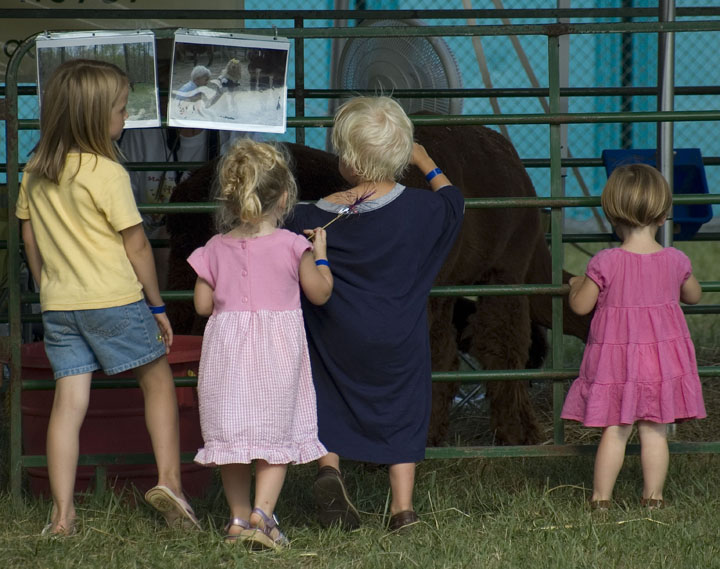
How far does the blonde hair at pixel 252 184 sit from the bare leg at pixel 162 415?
0.51m

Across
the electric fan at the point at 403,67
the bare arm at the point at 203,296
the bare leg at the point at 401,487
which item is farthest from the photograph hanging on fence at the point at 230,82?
the electric fan at the point at 403,67

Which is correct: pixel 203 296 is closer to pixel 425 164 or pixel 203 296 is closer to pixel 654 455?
pixel 425 164

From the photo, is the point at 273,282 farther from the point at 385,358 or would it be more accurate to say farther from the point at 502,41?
the point at 502,41

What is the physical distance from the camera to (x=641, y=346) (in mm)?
3227

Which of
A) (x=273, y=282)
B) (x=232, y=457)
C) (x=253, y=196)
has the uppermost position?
(x=253, y=196)

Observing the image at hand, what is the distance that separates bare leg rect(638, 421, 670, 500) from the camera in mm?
3262

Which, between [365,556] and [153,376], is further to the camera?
[153,376]

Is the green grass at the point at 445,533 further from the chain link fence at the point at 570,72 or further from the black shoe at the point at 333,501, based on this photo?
the chain link fence at the point at 570,72

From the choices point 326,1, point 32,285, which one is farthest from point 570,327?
point 326,1

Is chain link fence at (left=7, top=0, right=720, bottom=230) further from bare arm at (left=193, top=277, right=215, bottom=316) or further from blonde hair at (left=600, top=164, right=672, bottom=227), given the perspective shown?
bare arm at (left=193, top=277, right=215, bottom=316)

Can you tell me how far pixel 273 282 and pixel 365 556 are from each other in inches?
29.6

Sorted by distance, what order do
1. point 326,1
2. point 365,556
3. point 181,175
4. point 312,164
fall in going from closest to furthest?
point 365,556
point 312,164
point 181,175
point 326,1

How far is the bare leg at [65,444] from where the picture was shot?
117 inches

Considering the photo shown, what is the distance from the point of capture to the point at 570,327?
5121 mm
